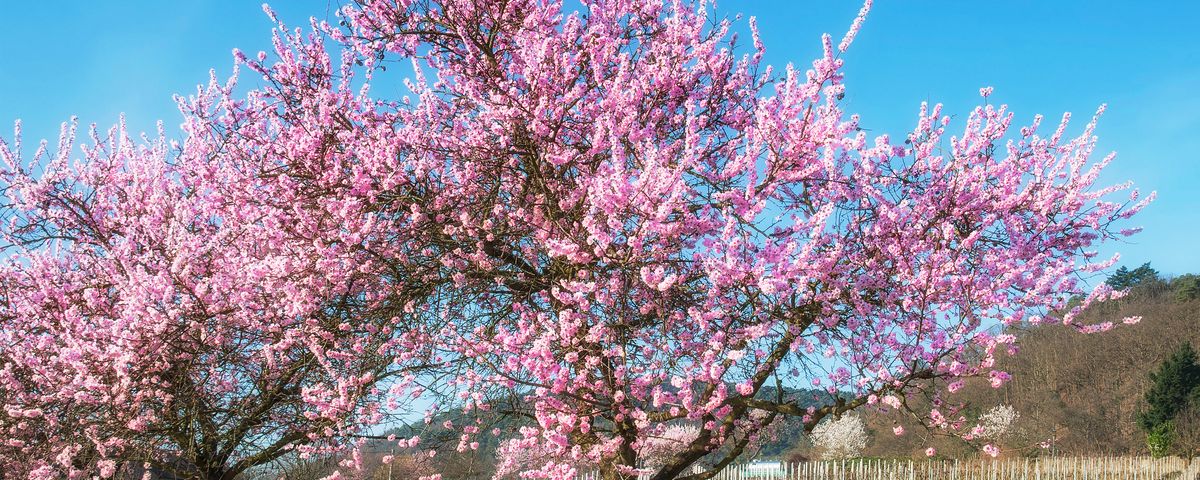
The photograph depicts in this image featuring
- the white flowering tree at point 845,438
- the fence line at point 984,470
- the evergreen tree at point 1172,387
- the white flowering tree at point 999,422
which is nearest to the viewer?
the fence line at point 984,470

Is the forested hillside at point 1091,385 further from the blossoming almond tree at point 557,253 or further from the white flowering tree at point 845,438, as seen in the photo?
the blossoming almond tree at point 557,253

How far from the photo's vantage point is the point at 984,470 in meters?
18.6

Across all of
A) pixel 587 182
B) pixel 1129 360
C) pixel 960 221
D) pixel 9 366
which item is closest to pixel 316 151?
pixel 587 182

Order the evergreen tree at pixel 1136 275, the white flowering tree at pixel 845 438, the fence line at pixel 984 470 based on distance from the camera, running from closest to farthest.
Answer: the fence line at pixel 984 470
the white flowering tree at pixel 845 438
the evergreen tree at pixel 1136 275

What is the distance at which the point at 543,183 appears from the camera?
240 inches

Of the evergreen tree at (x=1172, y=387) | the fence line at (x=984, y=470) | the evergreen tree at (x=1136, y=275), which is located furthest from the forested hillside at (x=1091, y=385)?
the evergreen tree at (x=1136, y=275)

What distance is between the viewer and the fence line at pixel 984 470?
18641 mm

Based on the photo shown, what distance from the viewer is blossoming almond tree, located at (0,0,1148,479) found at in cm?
548

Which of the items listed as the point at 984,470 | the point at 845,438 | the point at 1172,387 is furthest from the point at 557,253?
the point at 1172,387

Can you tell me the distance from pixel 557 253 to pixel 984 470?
1729 centimetres

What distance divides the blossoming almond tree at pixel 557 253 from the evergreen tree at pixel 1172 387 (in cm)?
3096

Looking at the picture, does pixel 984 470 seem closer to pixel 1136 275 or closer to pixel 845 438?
pixel 845 438

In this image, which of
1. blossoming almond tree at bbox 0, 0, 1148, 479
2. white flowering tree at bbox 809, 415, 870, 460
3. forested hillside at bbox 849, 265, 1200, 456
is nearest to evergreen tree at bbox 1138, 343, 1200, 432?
forested hillside at bbox 849, 265, 1200, 456

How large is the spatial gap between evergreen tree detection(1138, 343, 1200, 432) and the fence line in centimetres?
916
